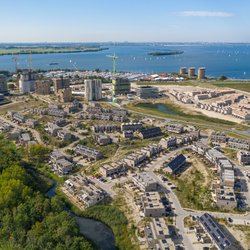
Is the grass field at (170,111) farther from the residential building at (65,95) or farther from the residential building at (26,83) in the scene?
the residential building at (26,83)

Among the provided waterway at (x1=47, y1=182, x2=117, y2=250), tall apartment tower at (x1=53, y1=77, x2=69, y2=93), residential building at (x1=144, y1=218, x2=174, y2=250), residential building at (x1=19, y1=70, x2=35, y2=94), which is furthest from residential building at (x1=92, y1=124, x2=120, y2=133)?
residential building at (x1=19, y1=70, x2=35, y2=94)

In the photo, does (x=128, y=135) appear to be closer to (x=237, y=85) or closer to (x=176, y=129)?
(x=176, y=129)

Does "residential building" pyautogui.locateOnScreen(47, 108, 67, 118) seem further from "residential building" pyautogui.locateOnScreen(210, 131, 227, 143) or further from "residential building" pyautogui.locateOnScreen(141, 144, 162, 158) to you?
"residential building" pyautogui.locateOnScreen(210, 131, 227, 143)

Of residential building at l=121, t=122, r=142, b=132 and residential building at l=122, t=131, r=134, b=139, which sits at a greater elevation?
residential building at l=121, t=122, r=142, b=132

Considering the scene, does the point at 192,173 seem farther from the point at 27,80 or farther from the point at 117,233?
the point at 27,80

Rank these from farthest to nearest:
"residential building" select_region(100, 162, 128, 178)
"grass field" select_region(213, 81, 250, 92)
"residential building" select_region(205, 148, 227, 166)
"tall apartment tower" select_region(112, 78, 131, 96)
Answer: "grass field" select_region(213, 81, 250, 92)
"tall apartment tower" select_region(112, 78, 131, 96)
"residential building" select_region(205, 148, 227, 166)
"residential building" select_region(100, 162, 128, 178)

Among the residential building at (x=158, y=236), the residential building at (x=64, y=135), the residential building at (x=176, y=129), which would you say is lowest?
the residential building at (x=158, y=236)

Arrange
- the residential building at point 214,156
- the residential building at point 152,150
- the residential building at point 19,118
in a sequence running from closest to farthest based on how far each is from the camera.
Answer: the residential building at point 214,156
the residential building at point 152,150
the residential building at point 19,118

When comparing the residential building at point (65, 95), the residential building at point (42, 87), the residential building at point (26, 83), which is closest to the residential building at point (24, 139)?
the residential building at point (65, 95)
